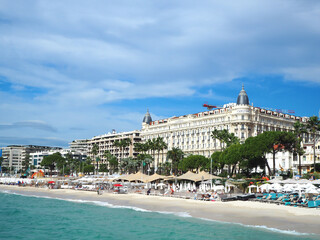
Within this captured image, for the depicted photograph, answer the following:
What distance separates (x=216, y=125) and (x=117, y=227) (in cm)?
9040

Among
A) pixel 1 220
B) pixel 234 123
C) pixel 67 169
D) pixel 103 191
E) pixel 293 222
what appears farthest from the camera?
pixel 67 169

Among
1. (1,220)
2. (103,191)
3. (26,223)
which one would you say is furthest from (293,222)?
(103,191)

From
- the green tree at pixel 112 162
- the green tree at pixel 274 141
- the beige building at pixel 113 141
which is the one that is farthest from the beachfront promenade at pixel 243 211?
the beige building at pixel 113 141

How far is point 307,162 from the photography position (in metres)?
76.8

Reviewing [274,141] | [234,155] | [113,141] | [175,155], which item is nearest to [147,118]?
[113,141]

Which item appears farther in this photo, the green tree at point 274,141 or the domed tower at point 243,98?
the domed tower at point 243,98

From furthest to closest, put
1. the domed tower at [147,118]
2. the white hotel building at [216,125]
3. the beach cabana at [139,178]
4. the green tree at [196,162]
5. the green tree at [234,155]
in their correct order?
the domed tower at [147,118], the white hotel building at [216,125], the green tree at [196,162], the green tree at [234,155], the beach cabana at [139,178]

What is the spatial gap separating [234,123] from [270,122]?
15824 mm

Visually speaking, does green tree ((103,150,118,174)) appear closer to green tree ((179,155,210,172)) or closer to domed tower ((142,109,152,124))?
domed tower ((142,109,152,124))

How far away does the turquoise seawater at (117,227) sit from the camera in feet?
85.4

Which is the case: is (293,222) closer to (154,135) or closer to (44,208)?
(44,208)

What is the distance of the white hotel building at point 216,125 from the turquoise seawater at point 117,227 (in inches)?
3050

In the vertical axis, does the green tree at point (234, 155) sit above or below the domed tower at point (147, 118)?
below

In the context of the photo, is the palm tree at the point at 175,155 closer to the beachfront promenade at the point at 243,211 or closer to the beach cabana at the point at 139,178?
the beach cabana at the point at 139,178
